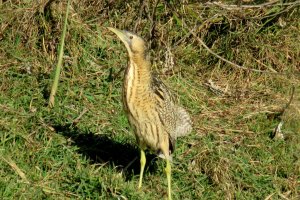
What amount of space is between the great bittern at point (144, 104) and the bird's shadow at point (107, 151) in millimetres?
288

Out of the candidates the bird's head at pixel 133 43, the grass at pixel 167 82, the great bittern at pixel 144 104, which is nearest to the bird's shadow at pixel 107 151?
the grass at pixel 167 82

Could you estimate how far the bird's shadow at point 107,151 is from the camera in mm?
6301

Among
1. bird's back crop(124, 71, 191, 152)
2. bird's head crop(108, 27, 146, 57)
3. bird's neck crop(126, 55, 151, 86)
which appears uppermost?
bird's head crop(108, 27, 146, 57)

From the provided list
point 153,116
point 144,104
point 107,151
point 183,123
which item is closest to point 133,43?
point 144,104

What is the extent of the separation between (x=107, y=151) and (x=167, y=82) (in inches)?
59.4

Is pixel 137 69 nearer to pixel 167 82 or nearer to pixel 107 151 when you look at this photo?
pixel 107 151

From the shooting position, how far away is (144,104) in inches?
230

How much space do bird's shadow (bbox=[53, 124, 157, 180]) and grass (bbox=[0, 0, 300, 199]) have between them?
11 millimetres

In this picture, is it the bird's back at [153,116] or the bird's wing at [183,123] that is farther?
the bird's wing at [183,123]

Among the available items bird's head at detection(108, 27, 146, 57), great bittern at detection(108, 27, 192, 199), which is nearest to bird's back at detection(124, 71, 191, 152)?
great bittern at detection(108, 27, 192, 199)

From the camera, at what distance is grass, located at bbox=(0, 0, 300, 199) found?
6121 millimetres

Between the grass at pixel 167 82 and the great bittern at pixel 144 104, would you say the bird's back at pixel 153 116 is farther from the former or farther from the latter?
the grass at pixel 167 82

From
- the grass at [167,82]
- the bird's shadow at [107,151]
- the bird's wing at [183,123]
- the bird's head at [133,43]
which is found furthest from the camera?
the bird's wing at [183,123]

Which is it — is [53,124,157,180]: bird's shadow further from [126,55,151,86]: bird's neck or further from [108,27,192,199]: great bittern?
[126,55,151,86]: bird's neck
